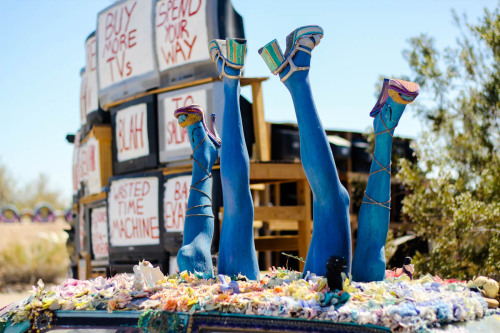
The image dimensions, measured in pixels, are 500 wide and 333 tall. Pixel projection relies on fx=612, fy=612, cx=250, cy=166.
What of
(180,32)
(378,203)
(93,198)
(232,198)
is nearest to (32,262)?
(93,198)

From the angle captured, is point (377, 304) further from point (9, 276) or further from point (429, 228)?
point (9, 276)

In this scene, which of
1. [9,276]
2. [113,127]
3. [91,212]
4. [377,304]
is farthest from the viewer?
[9,276]

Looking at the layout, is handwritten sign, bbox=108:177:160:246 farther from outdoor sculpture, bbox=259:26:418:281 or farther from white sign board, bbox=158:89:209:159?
outdoor sculpture, bbox=259:26:418:281

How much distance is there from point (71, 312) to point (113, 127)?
22.5ft

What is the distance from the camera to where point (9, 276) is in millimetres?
19188

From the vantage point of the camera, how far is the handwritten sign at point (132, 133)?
28.9ft

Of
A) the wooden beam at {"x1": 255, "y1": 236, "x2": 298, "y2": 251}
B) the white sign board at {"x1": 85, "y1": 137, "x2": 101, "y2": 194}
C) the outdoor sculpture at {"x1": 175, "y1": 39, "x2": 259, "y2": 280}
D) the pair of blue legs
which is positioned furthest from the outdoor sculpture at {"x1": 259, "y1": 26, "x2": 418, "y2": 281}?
the white sign board at {"x1": 85, "y1": 137, "x2": 101, "y2": 194}

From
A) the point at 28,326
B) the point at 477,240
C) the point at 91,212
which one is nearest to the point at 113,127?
the point at 91,212

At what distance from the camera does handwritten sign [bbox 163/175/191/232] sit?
26.3 ft

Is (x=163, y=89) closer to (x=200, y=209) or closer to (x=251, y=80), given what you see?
(x=251, y=80)

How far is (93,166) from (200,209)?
6.29 metres

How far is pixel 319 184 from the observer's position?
345 centimetres

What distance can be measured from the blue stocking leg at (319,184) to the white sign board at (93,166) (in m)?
6.96

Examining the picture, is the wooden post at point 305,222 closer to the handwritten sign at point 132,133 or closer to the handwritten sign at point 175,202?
the handwritten sign at point 175,202
